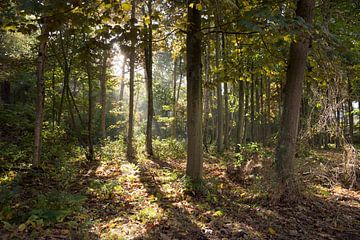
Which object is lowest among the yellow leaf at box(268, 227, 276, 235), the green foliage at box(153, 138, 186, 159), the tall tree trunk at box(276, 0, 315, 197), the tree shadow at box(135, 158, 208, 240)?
the yellow leaf at box(268, 227, 276, 235)

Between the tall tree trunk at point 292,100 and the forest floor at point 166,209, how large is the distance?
438mm

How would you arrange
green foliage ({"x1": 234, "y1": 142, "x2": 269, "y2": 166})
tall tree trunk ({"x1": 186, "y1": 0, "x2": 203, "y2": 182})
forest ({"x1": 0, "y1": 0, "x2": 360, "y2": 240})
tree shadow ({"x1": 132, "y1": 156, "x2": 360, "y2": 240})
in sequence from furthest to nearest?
green foliage ({"x1": 234, "y1": 142, "x2": 269, "y2": 166}) < tall tree trunk ({"x1": 186, "y1": 0, "x2": 203, "y2": 182}) < tree shadow ({"x1": 132, "y1": 156, "x2": 360, "y2": 240}) < forest ({"x1": 0, "y1": 0, "x2": 360, "y2": 240})

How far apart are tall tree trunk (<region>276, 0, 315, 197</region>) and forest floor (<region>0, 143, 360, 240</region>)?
44 centimetres

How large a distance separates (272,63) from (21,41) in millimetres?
15685

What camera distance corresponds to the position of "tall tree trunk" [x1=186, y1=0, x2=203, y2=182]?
5.73m

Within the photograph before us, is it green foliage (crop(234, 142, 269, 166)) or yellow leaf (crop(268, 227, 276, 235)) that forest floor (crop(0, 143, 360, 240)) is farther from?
green foliage (crop(234, 142, 269, 166))

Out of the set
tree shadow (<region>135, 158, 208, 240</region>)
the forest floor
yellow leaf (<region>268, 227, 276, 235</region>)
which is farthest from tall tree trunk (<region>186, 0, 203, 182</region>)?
yellow leaf (<region>268, 227, 276, 235</region>)

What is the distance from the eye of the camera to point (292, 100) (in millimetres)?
5762

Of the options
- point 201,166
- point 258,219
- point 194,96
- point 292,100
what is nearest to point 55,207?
point 201,166

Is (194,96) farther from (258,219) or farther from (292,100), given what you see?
(258,219)

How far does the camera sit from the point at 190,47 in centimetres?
576

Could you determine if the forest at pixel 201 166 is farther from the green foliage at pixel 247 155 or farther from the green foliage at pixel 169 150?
the green foliage at pixel 169 150

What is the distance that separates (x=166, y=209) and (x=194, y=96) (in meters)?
2.45

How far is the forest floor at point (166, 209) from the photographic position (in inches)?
152
